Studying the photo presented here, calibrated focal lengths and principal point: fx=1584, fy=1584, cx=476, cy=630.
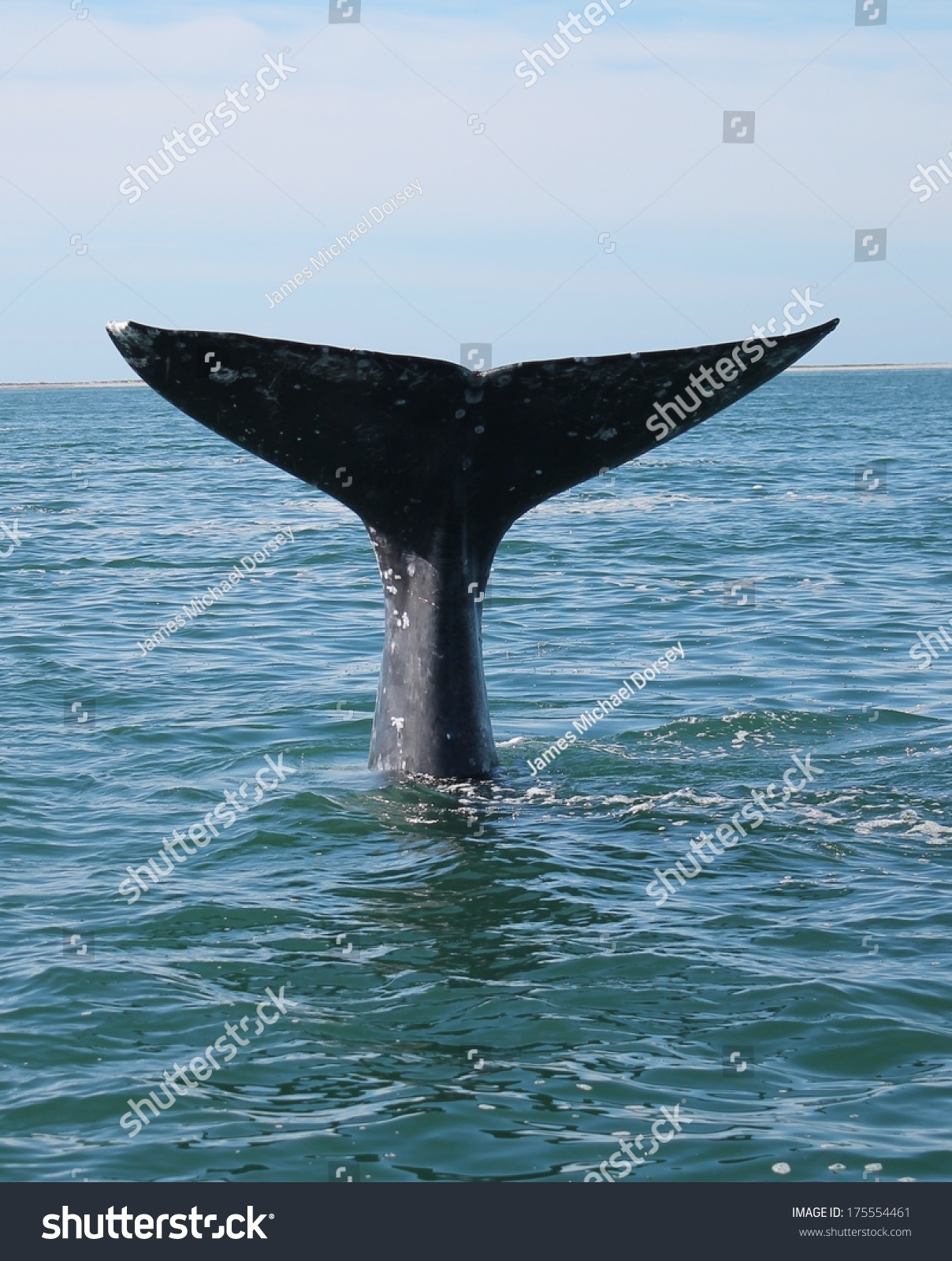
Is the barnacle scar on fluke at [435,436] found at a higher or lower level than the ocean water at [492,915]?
higher

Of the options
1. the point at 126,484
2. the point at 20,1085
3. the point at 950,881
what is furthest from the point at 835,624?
the point at 126,484

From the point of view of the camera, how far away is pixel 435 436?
7.20m

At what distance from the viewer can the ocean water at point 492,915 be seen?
5.33 m

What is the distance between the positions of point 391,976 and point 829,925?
2000 mm

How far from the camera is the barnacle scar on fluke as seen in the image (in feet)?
21.4

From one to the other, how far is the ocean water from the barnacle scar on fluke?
66cm

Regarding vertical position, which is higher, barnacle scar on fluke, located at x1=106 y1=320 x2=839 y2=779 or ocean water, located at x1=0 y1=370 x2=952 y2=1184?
barnacle scar on fluke, located at x1=106 y1=320 x2=839 y2=779

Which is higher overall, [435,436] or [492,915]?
[435,436]

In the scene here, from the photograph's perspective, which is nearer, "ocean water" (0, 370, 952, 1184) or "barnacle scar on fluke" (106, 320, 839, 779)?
"ocean water" (0, 370, 952, 1184)

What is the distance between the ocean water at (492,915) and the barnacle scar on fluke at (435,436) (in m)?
0.66

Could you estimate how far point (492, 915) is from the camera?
711 centimetres

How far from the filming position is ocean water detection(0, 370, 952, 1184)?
17.5 feet

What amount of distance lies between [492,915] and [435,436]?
85.8 inches
